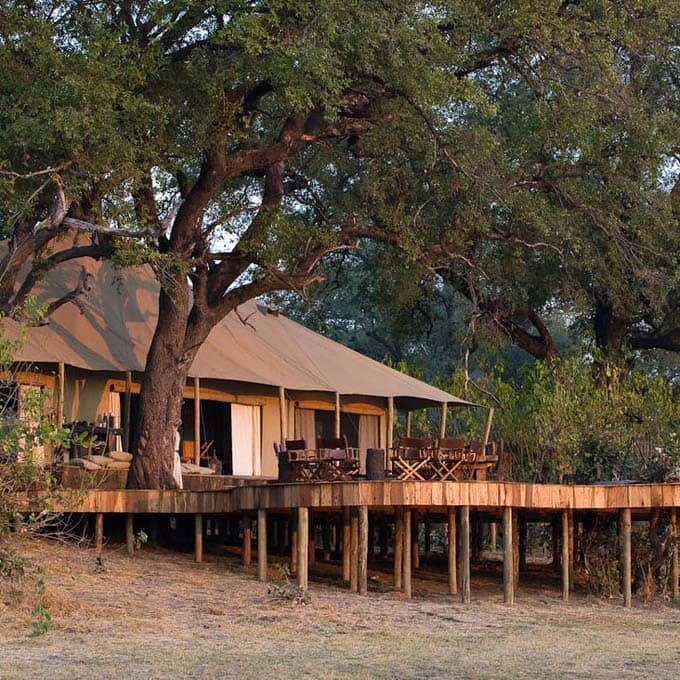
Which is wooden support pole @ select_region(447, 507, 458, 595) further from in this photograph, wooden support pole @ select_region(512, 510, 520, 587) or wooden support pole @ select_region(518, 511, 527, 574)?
wooden support pole @ select_region(518, 511, 527, 574)

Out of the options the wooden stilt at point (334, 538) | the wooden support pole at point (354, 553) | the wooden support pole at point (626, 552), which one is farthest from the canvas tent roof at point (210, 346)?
the wooden support pole at point (626, 552)

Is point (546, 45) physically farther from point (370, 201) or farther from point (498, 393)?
point (498, 393)

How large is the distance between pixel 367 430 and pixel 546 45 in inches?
371

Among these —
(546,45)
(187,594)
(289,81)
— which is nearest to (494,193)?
(546,45)

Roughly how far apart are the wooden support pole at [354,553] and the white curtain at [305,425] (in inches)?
216

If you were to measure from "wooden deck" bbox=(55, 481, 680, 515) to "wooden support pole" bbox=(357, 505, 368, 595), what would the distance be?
0.24 metres

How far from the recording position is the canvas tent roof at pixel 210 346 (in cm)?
2072

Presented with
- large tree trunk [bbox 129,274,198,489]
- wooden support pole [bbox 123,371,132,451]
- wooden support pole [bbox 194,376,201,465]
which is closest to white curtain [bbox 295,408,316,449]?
wooden support pole [bbox 194,376,201,465]

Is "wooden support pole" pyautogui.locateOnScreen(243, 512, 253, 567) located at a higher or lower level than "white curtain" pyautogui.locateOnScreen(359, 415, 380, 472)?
lower

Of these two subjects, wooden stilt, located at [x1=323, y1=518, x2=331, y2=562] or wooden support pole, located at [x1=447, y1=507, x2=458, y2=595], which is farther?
wooden stilt, located at [x1=323, y1=518, x2=331, y2=562]

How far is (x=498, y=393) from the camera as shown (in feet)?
91.4

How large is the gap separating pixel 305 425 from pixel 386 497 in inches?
332

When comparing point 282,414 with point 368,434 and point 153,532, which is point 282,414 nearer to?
point 153,532

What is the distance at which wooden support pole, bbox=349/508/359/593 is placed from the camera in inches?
680
